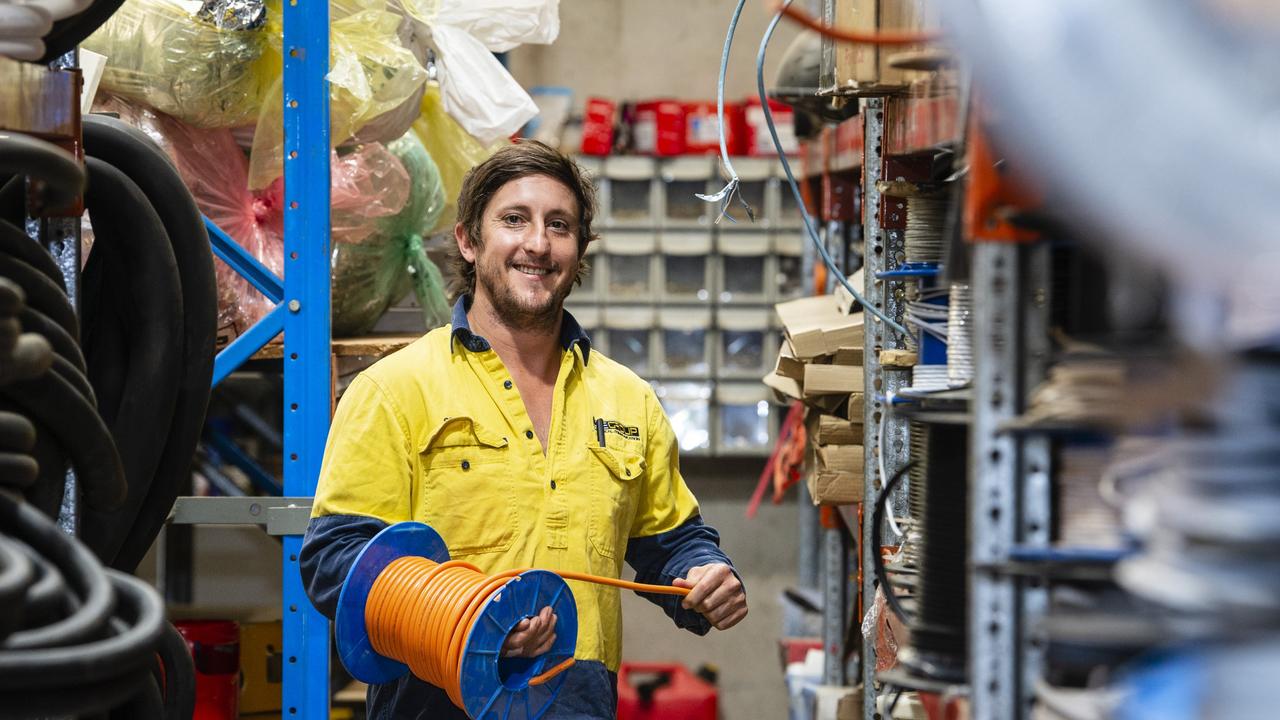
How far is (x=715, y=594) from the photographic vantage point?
2.88 meters

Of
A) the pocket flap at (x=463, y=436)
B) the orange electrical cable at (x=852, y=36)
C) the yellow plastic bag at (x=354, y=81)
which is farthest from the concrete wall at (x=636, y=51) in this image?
the orange electrical cable at (x=852, y=36)

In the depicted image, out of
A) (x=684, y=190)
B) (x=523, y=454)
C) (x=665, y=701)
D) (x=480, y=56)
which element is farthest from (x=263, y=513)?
(x=684, y=190)

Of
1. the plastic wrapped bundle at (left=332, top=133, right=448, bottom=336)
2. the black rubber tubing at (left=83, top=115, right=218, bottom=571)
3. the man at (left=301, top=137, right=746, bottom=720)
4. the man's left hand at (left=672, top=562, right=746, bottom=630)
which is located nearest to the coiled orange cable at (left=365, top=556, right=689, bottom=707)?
the man at (left=301, top=137, right=746, bottom=720)

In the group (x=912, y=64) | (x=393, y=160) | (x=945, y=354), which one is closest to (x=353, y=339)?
(x=393, y=160)

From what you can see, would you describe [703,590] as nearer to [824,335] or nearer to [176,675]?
[176,675]

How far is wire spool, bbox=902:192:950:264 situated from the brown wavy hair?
783 mm

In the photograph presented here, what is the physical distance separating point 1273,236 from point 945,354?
65.2 inches

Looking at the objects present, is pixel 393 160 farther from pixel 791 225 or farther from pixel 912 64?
pixel 791 225

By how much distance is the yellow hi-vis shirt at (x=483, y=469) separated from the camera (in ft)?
9.33

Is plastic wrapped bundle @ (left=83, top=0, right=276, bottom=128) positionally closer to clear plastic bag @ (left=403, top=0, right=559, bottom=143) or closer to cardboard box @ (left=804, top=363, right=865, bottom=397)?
clear plastic bag @ (left=403, top=0, right=559, bottom=143)

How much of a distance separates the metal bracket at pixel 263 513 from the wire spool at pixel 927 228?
5.50 ft

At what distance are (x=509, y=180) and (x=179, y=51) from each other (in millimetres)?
1102

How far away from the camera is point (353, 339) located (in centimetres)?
425

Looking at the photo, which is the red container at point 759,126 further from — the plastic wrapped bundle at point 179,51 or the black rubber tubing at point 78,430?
the black rubber tubing at point 78,430
